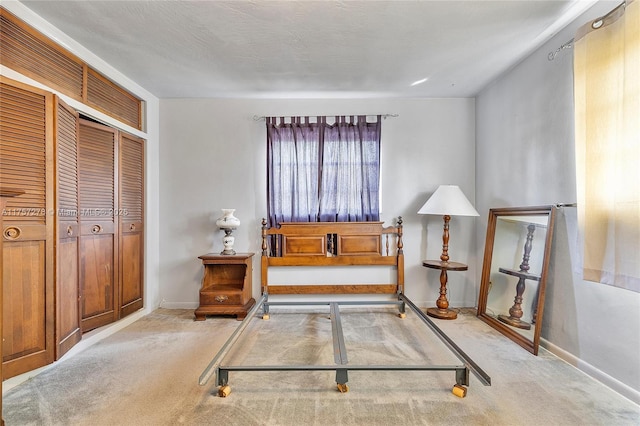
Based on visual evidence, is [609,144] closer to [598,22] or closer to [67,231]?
[598,22]

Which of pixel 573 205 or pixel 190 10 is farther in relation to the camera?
pixel 573 205

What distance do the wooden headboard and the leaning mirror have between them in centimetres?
93

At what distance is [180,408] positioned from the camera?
70.9 inches

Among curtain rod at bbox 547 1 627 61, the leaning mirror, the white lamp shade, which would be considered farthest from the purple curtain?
curtain rod at bbox 547 1 627 61

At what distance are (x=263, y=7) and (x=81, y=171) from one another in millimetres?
2080

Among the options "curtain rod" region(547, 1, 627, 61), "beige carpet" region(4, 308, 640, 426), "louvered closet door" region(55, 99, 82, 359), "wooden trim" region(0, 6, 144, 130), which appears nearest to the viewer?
"beige carpet" region(4, 308, 640, 426)

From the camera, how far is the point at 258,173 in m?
3.77

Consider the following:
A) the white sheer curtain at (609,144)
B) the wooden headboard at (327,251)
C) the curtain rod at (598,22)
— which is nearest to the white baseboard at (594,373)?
the white sheer curtain at (609,144)

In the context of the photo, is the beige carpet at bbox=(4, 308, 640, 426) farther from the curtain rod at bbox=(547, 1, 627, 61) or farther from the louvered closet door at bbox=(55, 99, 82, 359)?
the curtain rod at bbox=(547, 1, 627, 61)

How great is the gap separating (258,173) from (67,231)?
1.94 m

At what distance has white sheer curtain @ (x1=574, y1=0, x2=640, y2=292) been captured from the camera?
5.69ft

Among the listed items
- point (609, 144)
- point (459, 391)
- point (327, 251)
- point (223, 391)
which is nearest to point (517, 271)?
point (609, 144)

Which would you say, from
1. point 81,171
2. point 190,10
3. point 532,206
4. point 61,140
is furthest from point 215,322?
point 532,206

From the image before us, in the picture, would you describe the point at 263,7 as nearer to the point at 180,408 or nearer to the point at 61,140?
the point at 61,140
